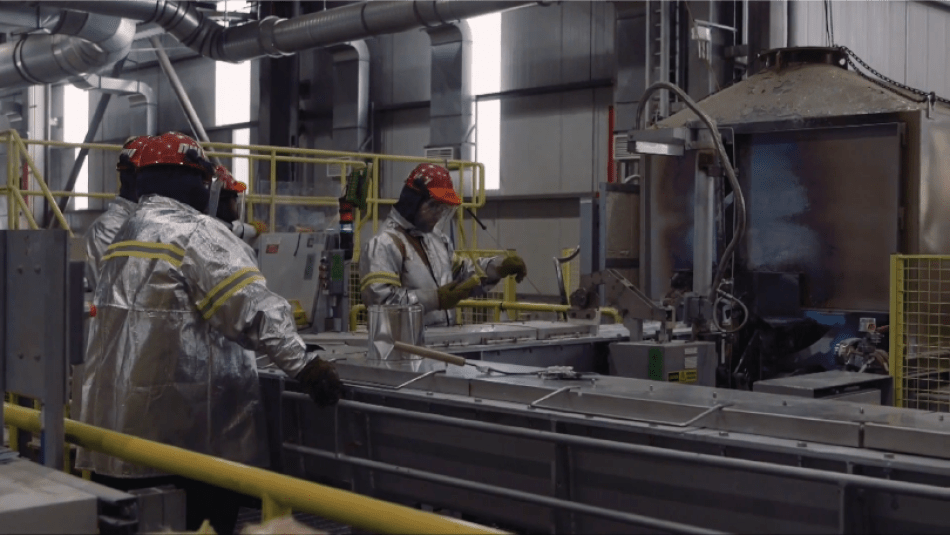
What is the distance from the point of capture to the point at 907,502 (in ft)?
7.72

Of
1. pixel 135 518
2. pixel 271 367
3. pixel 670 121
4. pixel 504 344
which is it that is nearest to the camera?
pixel 135 518

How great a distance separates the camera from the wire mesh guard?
13.8 ft

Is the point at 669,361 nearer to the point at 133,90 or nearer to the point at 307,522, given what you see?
the point at 307,522

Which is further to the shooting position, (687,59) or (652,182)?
(687,59)

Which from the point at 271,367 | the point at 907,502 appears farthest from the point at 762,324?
the point at 907,502

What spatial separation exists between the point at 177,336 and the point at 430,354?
0.83 metres

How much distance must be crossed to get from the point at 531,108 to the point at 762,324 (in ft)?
25.0

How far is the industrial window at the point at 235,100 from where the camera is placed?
611 inches

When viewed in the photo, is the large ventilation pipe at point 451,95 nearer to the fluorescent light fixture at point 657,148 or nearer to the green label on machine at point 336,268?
the green label on machine at point 336,268

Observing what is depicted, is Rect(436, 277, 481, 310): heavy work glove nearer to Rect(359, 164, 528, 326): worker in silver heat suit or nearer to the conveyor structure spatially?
Rect(359, 164, 528, 326): worker in silver heat suit

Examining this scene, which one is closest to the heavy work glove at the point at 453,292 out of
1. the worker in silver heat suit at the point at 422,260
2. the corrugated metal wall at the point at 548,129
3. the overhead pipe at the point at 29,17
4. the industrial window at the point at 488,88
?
the worker in silver heat suit at the point at 422,260

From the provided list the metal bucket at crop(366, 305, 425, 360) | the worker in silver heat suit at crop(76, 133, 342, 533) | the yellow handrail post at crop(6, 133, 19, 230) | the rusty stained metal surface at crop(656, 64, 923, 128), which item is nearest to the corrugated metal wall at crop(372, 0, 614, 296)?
the rusty stained metal surface at crop(656, 64, 923, 128)

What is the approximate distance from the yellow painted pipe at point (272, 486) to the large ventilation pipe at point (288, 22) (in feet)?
26.9

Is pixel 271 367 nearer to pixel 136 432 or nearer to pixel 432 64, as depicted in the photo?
pixel 136 432
